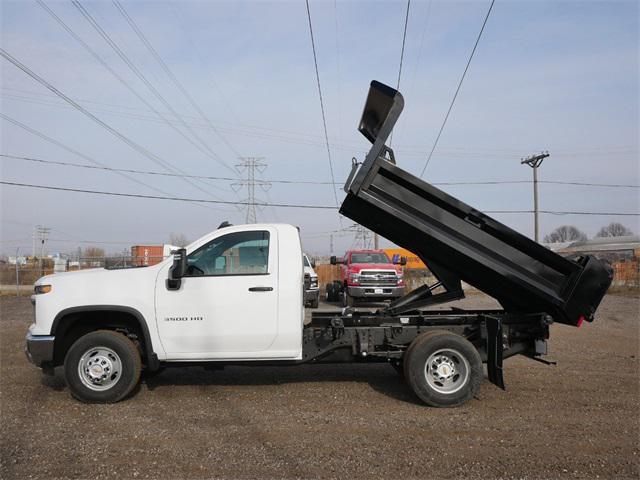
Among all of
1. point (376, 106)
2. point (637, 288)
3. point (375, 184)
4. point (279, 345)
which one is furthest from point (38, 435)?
point (637, 288)

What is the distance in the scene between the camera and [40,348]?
5621 millimetres

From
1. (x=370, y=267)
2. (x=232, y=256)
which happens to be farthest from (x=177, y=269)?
(x=370, y=267)

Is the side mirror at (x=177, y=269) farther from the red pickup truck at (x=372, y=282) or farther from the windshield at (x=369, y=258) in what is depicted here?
the windshield at (x=369, y=258)

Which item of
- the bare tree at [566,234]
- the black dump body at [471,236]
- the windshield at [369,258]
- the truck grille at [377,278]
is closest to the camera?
the black dump body at [471,236]

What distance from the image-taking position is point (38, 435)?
4773mm

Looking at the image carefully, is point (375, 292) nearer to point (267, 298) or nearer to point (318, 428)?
point (267, 298)

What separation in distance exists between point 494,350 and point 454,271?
3.42 feet

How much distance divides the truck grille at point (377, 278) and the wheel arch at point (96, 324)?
447 inches

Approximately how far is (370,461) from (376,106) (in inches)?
154

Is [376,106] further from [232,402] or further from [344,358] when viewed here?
[232,402]

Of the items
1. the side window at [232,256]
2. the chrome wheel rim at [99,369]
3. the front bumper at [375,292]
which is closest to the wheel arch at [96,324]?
the chrome wheel rim at [99,369]

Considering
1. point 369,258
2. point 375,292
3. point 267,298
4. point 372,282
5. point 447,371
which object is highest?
point 369,258

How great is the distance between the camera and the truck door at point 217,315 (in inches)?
221

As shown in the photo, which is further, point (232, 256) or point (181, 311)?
point (232, 256)
